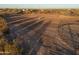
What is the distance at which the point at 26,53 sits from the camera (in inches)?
75.9

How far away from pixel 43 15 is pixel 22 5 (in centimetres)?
29

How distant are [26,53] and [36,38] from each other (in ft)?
0.70

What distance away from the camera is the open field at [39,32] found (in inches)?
76.2

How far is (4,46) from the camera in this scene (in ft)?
6.40

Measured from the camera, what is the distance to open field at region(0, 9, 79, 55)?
6.35 feet

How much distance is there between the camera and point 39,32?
202 centimetres
